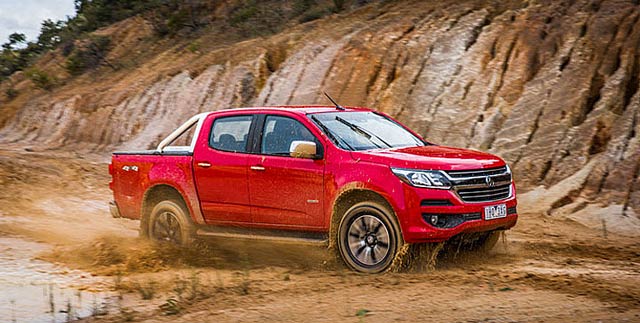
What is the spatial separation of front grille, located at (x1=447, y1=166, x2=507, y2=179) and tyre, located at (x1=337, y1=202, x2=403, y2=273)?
2.21 ft

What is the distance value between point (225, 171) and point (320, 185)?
127 centimetres

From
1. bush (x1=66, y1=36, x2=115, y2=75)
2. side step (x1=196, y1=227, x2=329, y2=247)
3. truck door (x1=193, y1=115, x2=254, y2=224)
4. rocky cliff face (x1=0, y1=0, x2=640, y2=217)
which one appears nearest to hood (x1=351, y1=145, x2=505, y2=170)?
side step (x1=196, y1=227, x2=329, y2=247)

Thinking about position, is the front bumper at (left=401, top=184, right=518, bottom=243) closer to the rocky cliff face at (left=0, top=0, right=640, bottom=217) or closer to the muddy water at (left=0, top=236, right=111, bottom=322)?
the muddy water at (left=0, top=236, right=111, bottom=322)

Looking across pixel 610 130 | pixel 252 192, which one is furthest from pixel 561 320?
pixel 610 130

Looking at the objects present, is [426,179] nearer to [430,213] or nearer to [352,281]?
[430,213]

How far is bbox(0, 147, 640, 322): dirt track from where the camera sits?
6.84m

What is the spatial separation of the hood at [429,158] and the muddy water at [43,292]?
9.11 feet

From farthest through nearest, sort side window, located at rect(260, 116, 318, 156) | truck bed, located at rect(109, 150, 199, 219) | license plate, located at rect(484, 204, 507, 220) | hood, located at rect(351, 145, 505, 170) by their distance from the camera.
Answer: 1. truck bed, located at rect(109, 150, 199, 219)
2. side window, located at rect(260, 116, 318, 156)
3. license plate, located at rect(484, 204, 507, 220)
4. hood, located at rect(351, 145, 505, 170)

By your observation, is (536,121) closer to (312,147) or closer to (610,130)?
(610,130)

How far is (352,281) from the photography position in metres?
8.15

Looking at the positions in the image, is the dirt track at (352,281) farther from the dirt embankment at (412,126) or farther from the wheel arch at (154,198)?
the wheel arch at (154,198)

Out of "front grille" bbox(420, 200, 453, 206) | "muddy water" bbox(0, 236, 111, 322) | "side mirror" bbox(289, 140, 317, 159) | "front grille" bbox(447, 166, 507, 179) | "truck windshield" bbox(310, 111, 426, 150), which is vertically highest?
"truck windshield" bbox(310, 111, 426, 150)

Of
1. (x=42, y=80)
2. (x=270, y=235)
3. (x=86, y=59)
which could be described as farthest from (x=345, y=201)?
(x=42, y=80)

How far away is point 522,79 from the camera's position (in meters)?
17.2
